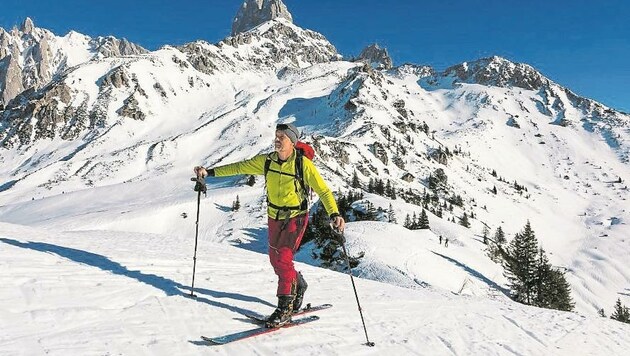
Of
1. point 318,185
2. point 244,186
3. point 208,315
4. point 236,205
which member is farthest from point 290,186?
point 244,186

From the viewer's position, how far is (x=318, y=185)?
24.6 ft

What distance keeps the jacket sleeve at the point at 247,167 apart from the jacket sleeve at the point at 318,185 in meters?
0.85

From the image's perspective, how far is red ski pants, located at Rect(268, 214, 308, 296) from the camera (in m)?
7.66

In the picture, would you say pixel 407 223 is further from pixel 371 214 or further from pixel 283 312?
pixel 283 312

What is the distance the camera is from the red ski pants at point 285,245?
25.1 ft

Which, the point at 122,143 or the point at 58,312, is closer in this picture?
the point at 58,312

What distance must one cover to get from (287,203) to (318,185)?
63cm

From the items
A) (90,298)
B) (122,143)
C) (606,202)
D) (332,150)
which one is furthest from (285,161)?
(606,202)

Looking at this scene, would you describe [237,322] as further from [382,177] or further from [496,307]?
[382,177]

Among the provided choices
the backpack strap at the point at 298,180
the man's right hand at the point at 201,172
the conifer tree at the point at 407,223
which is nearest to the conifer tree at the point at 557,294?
the conifer tree at the point at 407,223

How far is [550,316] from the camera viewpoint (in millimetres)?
10062

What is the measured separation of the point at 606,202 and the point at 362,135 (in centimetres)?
11555

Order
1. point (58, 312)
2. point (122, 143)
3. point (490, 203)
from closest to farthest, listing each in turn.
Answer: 1. point (58, 312)
2. point (490, 203)
3. point (122, 143)

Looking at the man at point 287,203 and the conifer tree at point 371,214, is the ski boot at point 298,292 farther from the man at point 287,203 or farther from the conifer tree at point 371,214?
the conifer tree at point 371,214
